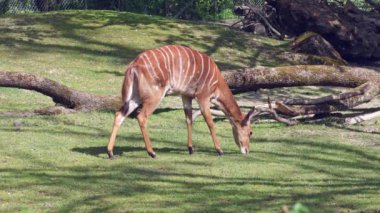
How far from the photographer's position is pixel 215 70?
10.5 m

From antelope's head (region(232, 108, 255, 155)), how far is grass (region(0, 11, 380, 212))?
5.3 inches

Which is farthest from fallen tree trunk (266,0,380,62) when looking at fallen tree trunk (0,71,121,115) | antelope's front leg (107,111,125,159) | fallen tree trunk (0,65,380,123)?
antelope's front leg (107,111,125,159)

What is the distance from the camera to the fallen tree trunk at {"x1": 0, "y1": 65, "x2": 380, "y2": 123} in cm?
1247

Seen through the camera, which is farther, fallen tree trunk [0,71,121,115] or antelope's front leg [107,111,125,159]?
fallen tree trunk [0,71,121,115]

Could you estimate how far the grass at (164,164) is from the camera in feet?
24.7

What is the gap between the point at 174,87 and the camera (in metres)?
10.0

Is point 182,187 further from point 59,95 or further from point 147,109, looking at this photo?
point 59,95

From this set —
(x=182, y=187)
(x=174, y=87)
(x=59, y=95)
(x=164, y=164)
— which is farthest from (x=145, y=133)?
(x=59, y=95)

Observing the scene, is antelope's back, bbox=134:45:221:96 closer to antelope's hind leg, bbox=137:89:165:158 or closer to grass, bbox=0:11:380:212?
antelope's hind leg, bbox=137:89:165:158

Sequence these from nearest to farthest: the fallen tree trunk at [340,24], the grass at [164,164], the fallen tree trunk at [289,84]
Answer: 1. the grass at [164,164]
2. the fallen tree trunk at [289,84]
3. the fallen tree trunk at [340,24]

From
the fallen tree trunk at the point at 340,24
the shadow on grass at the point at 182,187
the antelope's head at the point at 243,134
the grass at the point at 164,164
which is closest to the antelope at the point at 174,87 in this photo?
the antelope's head at the point at 243,134

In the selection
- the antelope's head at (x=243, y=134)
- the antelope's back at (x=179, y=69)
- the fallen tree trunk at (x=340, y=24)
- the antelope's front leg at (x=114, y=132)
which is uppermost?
the antelope's back at (x=179, y=69)

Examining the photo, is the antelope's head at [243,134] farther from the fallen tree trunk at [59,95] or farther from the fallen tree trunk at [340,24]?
the fallen tree trunk at [340,24]

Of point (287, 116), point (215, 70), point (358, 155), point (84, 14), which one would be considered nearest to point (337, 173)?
point (358, 155)
